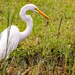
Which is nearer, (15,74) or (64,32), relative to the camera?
(15,74)

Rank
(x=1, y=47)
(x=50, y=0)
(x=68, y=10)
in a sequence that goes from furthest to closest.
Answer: (x=50, y=0)
(x=68, y=10)
(x=1, y=47)

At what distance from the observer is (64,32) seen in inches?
154

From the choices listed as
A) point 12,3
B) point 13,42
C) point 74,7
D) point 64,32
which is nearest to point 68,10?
point 74,7

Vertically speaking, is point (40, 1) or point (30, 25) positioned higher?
point (40, 1)

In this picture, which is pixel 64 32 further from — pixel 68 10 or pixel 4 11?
pixel 4 11

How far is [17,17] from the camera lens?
174 inches

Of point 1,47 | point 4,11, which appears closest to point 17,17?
point 4,11

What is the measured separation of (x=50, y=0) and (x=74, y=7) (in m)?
0.73

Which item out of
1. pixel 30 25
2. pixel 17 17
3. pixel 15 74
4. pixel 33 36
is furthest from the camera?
pixel 17 17

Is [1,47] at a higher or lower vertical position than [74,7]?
lower

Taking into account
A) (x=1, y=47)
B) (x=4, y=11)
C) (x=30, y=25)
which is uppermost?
(x=4, y=11)

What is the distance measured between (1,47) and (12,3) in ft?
8.63

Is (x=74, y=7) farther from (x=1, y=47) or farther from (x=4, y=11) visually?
(x=1, y=47)

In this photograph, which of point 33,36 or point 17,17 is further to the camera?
point 17,17
